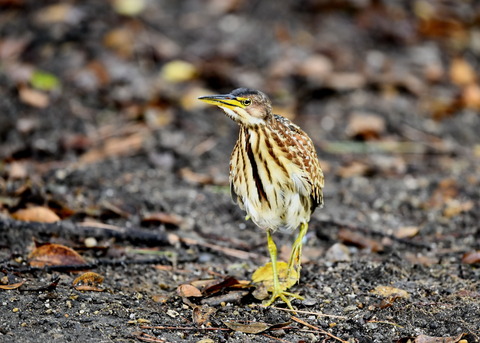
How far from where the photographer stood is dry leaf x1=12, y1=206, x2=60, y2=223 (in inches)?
204

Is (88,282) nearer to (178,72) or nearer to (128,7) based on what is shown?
(178,72)

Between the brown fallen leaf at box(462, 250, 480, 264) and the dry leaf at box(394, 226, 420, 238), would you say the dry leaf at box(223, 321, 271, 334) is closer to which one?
the brown fallen leaf at box(462, 250, 480, 264)

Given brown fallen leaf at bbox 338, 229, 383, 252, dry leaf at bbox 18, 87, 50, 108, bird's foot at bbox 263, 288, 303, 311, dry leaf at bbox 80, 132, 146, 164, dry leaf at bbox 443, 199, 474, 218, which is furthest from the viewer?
dry leaf at bbox 18, 87, 50, 108

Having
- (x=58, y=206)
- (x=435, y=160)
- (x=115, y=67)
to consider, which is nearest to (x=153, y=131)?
(x=115, y=67)

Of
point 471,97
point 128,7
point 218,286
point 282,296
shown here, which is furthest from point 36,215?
point 471,97

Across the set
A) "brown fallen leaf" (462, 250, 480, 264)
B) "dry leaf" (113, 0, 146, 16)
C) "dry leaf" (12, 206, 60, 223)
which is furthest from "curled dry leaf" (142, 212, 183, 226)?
"dry leaf" (113, 0, 146, 16)

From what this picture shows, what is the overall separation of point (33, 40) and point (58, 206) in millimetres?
4026

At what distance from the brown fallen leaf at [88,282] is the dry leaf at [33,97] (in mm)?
3688

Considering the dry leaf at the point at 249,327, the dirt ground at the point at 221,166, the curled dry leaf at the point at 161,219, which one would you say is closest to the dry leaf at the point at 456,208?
the dirt ground at the point at 221,166

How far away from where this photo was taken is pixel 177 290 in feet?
14.7

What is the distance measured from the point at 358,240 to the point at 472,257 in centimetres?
89

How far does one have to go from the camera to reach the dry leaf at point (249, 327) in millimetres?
4070

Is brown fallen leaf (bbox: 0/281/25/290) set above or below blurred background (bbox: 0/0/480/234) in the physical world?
above

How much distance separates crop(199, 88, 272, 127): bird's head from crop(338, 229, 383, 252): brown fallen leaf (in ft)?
5.33
